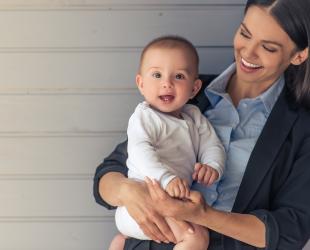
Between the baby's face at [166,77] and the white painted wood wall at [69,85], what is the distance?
52cm

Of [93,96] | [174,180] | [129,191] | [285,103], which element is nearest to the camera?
[174,180]

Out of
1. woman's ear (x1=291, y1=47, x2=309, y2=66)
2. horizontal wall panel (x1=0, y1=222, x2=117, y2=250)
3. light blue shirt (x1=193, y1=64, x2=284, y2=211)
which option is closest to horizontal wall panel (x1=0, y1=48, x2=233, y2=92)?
light blue shirt (x1=193, y1=64, x2=284, y2=211)

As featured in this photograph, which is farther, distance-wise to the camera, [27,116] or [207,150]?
[27,116]

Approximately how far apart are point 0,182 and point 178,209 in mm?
1067

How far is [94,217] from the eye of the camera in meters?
2.50

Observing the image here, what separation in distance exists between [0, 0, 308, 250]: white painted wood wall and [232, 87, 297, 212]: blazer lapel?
21.8 inches

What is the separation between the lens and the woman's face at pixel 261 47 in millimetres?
1823

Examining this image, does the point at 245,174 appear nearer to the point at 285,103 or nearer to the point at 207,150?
the point at 207,150

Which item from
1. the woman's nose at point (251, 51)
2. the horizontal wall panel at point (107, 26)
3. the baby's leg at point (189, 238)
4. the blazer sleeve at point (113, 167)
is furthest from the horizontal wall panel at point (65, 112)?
the baby's leg at point (189, 238)

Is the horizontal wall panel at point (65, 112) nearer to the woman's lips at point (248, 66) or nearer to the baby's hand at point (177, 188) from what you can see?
the woman's lips at point (248, 66)

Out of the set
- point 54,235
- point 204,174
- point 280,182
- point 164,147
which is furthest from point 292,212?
point 54,235

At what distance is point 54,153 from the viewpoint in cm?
241

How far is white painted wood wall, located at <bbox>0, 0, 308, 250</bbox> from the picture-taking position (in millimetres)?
2289

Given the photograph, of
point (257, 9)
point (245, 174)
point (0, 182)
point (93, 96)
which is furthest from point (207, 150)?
point (0, 182)
